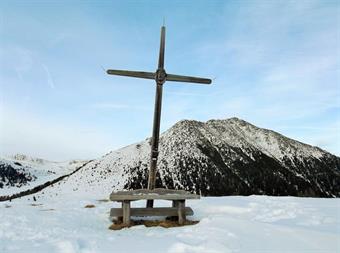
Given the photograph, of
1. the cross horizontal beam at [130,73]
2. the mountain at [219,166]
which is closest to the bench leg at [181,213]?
the cross horizontal beam at [130,73]

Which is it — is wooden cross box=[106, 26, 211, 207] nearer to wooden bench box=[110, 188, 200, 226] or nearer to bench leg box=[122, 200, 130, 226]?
wooden bench box=[110, 188, 200, 226]

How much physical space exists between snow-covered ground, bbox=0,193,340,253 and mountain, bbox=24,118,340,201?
19.4 metres

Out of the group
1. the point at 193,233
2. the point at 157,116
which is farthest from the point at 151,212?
the point at 157,116

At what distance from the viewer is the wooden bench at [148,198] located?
9.59 meters

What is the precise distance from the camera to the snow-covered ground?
6350 mm

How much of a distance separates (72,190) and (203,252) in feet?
90.2

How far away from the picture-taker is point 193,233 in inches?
300

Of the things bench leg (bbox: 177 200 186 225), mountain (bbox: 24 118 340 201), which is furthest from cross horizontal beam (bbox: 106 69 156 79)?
mountain (bbox: 24 118 340 201)

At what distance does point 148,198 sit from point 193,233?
2541 millimetres

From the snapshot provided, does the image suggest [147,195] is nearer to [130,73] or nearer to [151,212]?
[151,212]

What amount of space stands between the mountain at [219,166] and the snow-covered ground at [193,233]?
19.4 meters

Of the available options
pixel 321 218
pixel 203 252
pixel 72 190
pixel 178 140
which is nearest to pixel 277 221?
pixel 321 218

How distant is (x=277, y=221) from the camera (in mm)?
9336

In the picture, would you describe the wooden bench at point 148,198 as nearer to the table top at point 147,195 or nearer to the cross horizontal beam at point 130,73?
the table top at point 147,195
